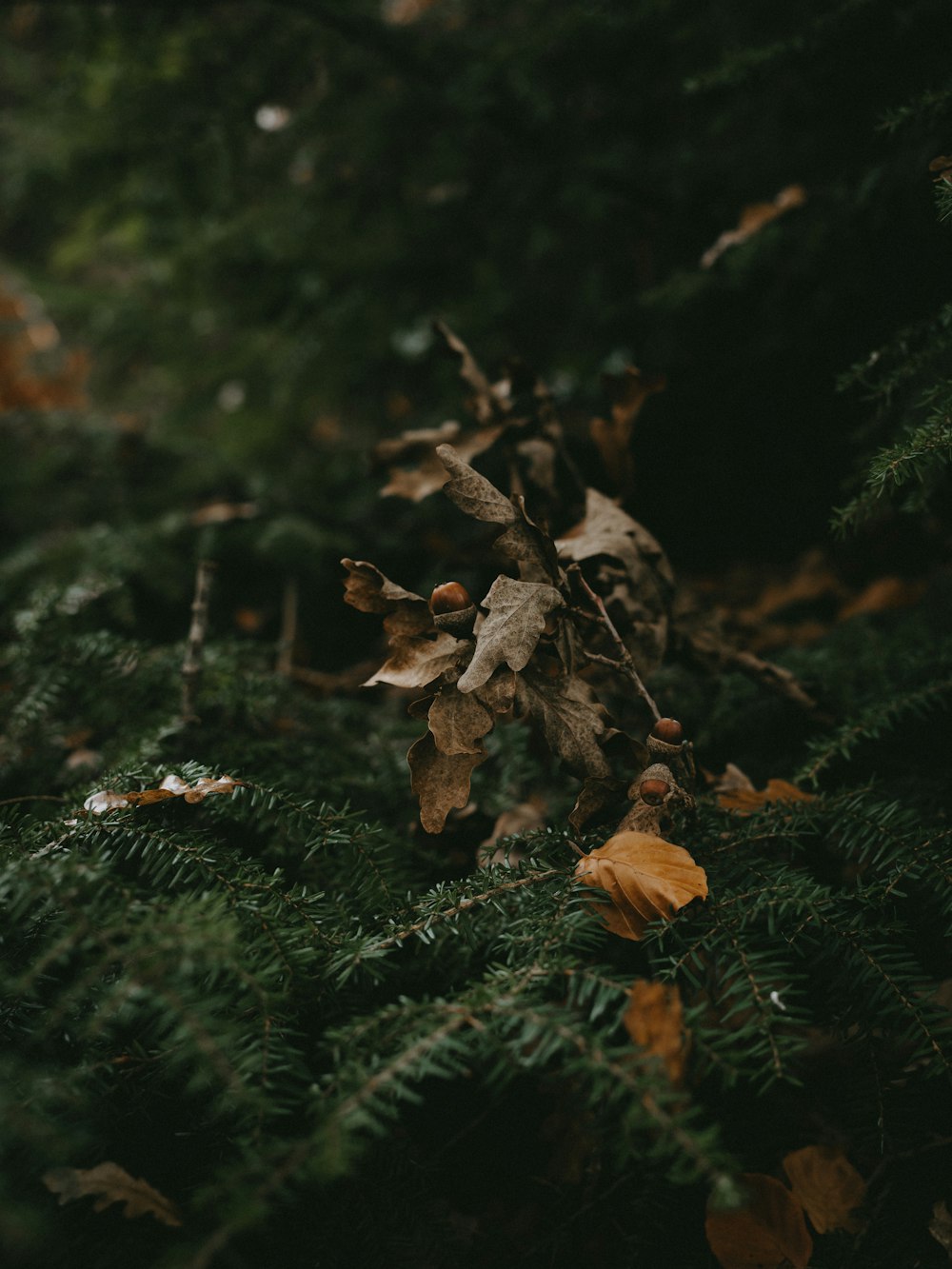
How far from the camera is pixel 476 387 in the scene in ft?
4.66

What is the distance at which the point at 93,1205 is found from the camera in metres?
0.81

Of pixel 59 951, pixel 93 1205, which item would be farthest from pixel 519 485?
pixel 93 1205

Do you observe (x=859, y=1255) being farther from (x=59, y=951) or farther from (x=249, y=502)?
(x=249, y=502)

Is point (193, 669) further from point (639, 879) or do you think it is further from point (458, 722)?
point (639, 879)

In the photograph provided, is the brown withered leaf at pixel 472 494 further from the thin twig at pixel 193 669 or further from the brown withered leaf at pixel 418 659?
the thin twig at pixel 193 669

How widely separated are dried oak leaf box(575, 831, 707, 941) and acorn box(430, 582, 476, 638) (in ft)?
1.07

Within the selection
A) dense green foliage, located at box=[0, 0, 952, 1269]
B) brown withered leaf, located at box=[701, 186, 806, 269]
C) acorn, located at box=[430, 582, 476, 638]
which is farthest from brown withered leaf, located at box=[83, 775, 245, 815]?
brown withered leaf, located at box=[701, 186, 806, 269]

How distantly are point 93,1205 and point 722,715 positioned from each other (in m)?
1.16

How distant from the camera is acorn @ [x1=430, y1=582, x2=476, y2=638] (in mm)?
944

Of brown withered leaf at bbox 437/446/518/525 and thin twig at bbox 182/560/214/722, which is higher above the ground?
brown withered leaf at bbox 437/446/518/525

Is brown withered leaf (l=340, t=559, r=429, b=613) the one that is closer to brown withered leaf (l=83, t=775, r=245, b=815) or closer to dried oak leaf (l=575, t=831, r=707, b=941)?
brown withered leaf (l=83, t=775, r=245, b=815)

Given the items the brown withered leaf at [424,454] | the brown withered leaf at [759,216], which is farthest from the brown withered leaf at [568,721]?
the brown withered leaf at [759,216]

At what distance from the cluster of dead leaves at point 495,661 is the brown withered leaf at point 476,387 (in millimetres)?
476

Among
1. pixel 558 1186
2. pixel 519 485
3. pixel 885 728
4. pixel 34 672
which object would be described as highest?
pixel 519 485
